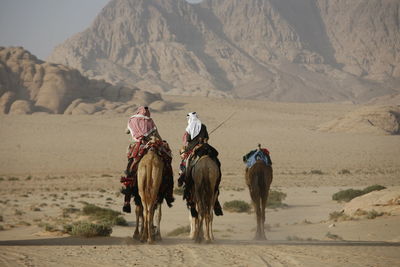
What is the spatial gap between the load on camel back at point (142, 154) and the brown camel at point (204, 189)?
56cm

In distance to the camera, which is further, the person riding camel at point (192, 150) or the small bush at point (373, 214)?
the small bush at point (373, 214)

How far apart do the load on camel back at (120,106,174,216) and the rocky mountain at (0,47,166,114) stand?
231 ft

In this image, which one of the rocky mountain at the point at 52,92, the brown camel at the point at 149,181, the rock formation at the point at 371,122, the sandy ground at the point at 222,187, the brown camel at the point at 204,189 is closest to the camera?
the sandy ground at the point at 222,187

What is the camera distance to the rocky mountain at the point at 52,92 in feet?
274

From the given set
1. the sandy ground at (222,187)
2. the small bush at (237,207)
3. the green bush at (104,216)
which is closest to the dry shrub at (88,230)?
the sandy ground at (222,187)

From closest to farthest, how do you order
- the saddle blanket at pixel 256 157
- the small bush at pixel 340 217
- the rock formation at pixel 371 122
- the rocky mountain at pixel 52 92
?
the saddle blanket at pixel 256 157
the small bush at pixel 340 217
the rock formation at pixel 371 122
the rocky mountain at pixel 52 92

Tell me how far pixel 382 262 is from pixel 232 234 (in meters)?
7.30

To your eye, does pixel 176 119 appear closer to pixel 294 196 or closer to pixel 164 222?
pixel 294 196

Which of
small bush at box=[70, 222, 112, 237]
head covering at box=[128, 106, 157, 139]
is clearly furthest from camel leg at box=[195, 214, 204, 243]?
small bush at box=[70, 222, 112, 237]

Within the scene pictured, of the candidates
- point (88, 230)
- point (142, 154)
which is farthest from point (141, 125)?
point (88, 230)

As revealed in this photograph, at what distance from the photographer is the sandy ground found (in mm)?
10445

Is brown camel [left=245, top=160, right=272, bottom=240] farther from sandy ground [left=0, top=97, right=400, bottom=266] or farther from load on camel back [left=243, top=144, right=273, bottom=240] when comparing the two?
sandy ground [left=0, top=97, right=400, bottom=266]

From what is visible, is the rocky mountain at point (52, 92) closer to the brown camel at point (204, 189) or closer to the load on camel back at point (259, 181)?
the load on camel back at point (259, 181)

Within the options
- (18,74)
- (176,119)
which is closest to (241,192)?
(176,119)
